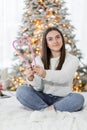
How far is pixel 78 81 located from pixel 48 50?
1.34m

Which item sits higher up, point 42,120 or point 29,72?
point 29,72

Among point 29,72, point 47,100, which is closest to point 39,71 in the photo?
point 29,72

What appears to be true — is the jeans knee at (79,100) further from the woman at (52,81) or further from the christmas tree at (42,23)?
the christmas tree at (42,23)

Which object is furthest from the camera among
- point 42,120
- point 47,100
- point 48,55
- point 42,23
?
point 42,23

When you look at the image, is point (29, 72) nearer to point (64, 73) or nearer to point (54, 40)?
point (64, 73)

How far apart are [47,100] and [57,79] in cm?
23

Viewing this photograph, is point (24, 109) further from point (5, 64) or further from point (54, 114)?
point (5, 64)

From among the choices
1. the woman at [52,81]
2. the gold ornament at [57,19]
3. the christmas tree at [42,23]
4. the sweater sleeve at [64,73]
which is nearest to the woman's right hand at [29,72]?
the woman at [52,81]

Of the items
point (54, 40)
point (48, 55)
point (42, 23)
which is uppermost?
point (42, 23)

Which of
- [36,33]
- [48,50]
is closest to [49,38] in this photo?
[48,50]

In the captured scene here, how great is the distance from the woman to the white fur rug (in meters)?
0.10

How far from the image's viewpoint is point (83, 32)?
14.8ft

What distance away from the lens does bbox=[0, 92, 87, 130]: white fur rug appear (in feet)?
6.51

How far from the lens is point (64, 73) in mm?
2439
